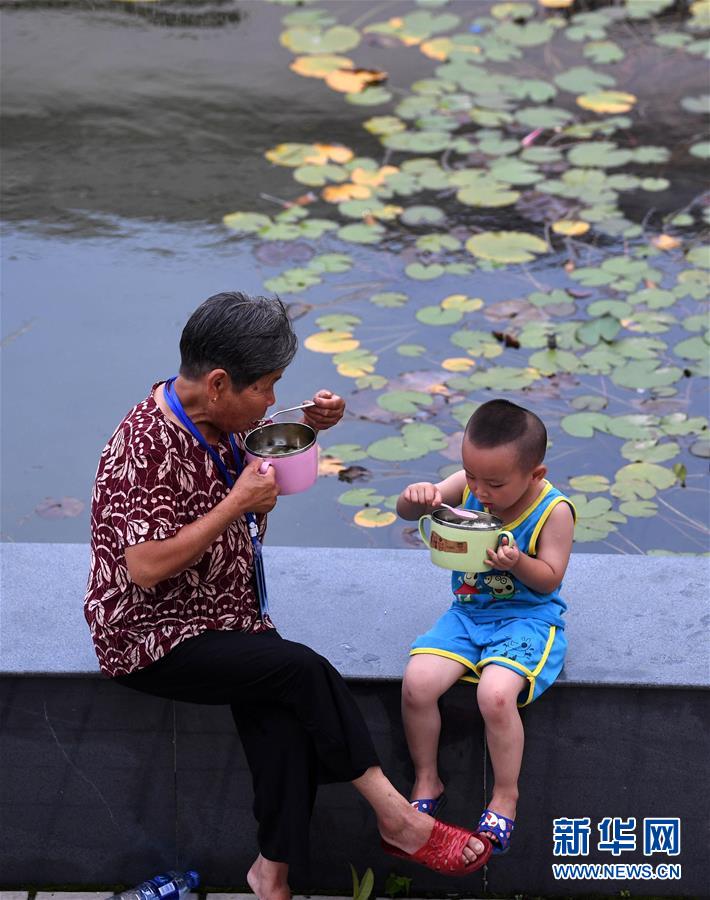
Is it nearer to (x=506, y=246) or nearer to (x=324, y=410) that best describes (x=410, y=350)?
(x=506, y=246)

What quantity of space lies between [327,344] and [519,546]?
7.47 ft

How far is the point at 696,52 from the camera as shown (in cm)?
715

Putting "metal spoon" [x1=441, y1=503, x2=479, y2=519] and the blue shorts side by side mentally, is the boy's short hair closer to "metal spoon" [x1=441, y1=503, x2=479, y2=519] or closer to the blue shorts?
"metal spoon" [x1=441, y1=503, x2=479, y2=519]

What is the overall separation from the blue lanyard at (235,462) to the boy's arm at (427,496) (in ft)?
1.11

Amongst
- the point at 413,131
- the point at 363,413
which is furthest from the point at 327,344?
the point at 413,131

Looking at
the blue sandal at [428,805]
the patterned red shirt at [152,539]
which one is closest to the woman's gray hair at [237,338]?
the patterned red shirt at [152,539]

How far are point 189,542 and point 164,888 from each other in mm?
879

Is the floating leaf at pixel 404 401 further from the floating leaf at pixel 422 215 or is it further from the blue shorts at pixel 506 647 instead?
the blue shorts at pixel 506 647

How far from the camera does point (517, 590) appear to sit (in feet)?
9.23

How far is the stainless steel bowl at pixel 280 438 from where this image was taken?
2781 mm

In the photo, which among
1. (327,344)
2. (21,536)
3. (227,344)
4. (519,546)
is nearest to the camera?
(227,344)

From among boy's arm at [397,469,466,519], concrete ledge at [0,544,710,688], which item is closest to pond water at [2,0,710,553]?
concrete ledge at [0,544,710,688]

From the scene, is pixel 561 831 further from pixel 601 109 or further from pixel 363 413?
pixel 601 109

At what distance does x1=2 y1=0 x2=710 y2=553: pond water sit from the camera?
4367 mm
